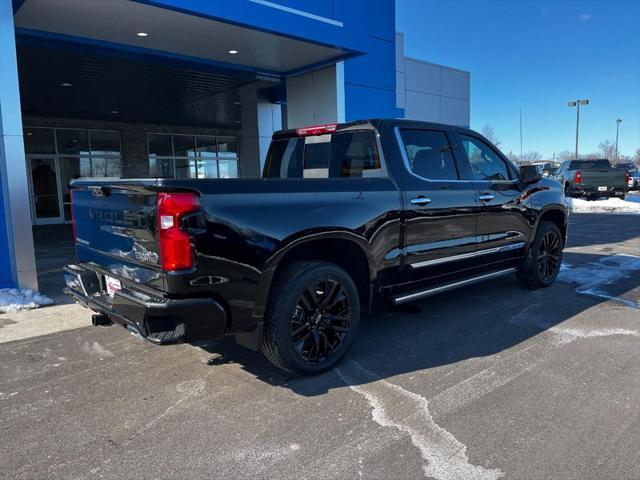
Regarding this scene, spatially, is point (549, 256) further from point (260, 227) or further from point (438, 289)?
point (260, 227)

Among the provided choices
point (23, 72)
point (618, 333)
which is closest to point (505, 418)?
point (618, 333)

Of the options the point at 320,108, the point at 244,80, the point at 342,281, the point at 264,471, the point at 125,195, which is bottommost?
the point at 264,471

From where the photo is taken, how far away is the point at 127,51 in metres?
9.43

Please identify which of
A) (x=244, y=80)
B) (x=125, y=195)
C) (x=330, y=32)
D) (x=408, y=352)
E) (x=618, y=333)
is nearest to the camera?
(x=125, y=195)

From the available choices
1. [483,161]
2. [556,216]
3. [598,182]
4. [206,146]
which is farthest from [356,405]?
[598,182]

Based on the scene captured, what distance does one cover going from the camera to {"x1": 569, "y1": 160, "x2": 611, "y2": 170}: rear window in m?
22.8

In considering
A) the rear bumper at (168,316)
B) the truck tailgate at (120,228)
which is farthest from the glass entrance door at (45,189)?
the rear bumper at (168,316)

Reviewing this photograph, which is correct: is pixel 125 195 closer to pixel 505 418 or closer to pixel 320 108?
pixel 505 418

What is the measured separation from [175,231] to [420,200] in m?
2.37

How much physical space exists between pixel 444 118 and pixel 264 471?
2181 centimetres

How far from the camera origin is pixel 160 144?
20812mm

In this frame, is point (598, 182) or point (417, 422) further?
point (598, 182)

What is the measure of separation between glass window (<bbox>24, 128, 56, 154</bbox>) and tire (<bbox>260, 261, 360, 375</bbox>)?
698 inches

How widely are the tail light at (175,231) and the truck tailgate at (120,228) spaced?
0.07 m
